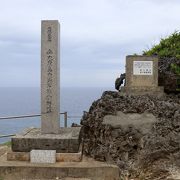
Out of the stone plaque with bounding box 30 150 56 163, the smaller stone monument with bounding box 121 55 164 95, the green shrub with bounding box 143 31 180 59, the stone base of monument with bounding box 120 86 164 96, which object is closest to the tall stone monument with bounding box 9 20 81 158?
→ the stone plaque with bounding box 30 150 56 163

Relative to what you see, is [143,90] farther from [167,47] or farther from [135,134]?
[167,47]

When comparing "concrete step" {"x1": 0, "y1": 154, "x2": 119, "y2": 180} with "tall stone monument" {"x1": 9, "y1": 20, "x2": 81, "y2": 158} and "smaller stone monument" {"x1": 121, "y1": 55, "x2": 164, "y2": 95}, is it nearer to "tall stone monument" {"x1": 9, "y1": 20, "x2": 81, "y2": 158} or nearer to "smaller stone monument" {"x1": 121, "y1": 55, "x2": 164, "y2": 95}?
"tall stone monument" {"x1": 9, "y1": 20, "x2": 81, "y2": 158}

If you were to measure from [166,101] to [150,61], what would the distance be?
1.16 metres

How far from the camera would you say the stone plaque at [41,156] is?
6.77m

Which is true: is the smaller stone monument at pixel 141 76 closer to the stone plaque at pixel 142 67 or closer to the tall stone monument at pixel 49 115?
the stone plaque at pixel 142 67

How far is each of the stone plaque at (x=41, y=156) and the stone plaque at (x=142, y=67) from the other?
275cm

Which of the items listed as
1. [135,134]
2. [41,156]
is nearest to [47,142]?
[41,156]

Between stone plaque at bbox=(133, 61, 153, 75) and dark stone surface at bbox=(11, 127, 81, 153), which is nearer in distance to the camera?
dark stone surface at bbox=(11, 127, 81, 153)

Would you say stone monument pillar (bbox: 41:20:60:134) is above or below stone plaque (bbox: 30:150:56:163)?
above

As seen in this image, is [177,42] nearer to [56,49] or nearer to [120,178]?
[56,49]

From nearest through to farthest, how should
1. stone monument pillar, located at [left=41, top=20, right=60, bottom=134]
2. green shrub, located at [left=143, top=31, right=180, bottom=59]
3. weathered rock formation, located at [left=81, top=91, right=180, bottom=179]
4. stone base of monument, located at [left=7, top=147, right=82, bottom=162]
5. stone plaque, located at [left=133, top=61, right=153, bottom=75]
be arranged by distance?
1. weathered rock formation, located at [left=81, top=91, right=180, bottom=179]
2. stone base of monument, located at [left=7, top=147, right=82, bottom=162]
3. stone monument pillar, located at [left=41, top=20, right=60, bottom=134]
4. stone plaque, located at [left=133, top=61, right=153, bottom=75]
5. green shrub, located at [left=143, top=31, right=180, bottom=59]

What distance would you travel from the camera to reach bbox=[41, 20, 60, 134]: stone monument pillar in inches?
277

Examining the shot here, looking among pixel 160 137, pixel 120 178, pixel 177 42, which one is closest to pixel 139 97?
pixel 160 137

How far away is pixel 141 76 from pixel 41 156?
9.64 ft
